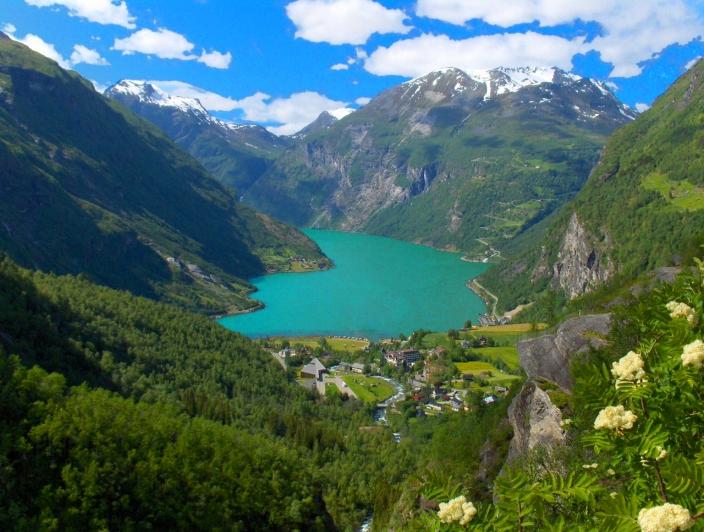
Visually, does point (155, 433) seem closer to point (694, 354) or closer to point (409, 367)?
point (694, 354)

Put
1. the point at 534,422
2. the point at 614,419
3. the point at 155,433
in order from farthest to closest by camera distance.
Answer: the point at 155,433 → the point at 534,422 → the point at 614,419

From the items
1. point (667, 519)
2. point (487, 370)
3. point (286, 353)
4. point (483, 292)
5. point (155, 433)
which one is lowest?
point (667, 519)

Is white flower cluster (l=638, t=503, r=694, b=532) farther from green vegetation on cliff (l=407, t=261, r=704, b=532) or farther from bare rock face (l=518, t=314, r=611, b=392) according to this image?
bare rock face (l=518, t=314, r=611, b=392)

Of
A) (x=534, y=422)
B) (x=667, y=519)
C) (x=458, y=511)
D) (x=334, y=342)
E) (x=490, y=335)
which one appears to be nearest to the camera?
(x=667, y=519)

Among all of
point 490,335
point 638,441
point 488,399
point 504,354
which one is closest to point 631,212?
point 490,335

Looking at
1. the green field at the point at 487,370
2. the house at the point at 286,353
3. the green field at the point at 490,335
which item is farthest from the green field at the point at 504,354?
the house at the point at 286,353

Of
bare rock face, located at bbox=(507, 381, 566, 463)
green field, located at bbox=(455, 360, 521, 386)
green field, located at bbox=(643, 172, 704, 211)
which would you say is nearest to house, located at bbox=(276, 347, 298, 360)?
green field, located at bbox=(455, 360, 521, 386)

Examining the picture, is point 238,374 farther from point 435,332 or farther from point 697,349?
point 697,349
